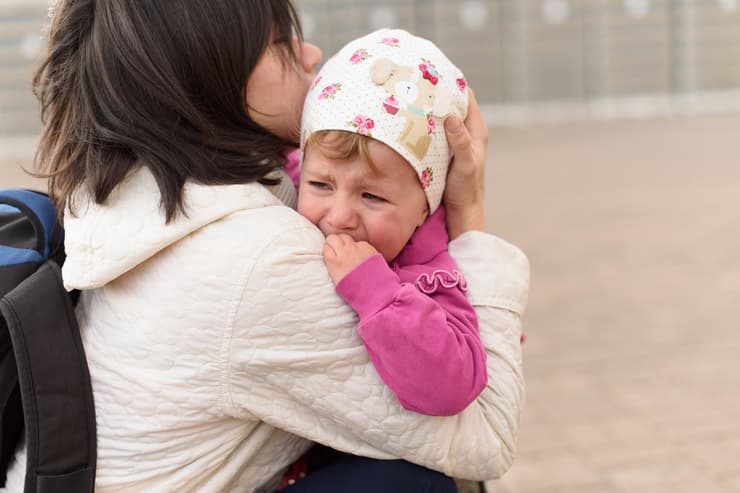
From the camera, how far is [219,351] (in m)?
1.42

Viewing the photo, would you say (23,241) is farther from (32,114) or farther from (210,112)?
(32,114)

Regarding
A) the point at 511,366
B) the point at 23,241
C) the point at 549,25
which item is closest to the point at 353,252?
the point at 511,366

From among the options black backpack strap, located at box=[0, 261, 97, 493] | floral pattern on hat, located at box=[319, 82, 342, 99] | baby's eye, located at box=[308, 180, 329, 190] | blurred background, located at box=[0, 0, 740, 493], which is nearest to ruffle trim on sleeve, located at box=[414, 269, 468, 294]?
baby's eye, located at box=[308, 180, 329, 190]

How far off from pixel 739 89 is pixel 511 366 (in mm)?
16939

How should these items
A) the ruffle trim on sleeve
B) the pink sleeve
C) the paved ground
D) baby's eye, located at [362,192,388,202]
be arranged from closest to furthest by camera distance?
1. the pink sleeve
2. the ruffle trim on sleeve
3. baby's eye, located at [362,192,388,202]
4. the paved ground

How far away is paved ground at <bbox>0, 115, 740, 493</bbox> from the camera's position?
316cm

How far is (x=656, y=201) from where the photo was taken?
301 inches

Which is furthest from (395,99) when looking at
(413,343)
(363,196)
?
(413,343)

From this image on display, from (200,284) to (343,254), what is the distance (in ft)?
0.75

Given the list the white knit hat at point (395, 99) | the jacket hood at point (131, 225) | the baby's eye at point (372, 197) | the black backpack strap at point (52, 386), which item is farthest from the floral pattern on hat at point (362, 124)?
the black backpack strap at point (52, 386)

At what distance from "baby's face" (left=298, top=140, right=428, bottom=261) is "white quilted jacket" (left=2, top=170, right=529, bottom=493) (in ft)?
0.34

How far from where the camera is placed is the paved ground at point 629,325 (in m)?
3.16

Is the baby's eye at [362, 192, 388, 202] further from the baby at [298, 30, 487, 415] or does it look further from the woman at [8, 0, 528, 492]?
the woman at [8, 0, 528, 492]

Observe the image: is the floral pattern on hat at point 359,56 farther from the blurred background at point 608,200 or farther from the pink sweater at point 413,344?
the blurred background at point 608,200
